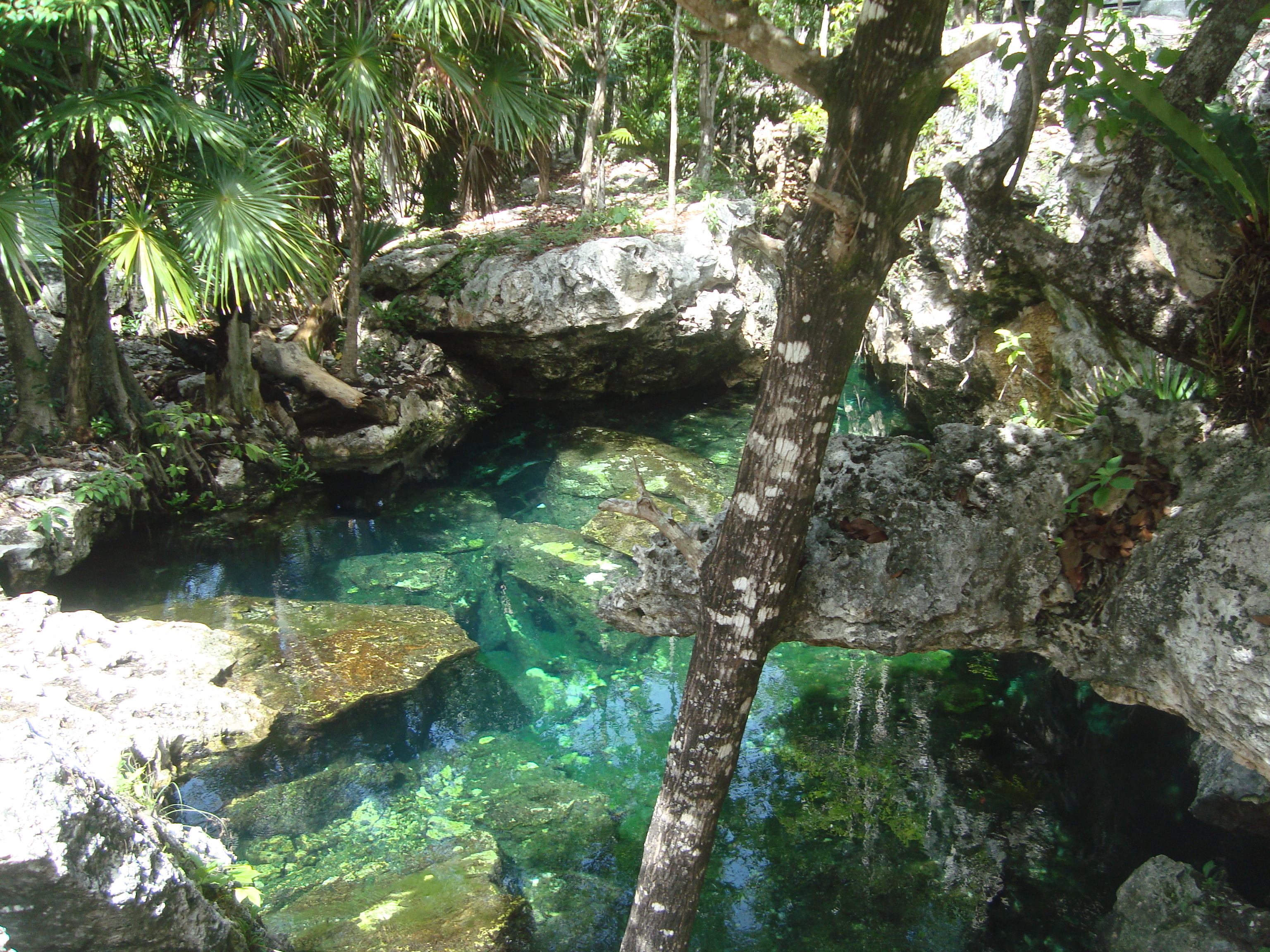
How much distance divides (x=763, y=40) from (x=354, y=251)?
Result: 7979mm

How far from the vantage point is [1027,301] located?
678 cm

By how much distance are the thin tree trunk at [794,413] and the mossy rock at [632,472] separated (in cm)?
499

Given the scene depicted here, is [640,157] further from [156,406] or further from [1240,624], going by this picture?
[1240,624]

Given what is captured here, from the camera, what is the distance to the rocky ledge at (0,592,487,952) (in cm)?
243

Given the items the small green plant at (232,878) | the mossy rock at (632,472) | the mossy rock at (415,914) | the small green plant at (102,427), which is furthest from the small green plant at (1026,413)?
the small green plant at (102,427)

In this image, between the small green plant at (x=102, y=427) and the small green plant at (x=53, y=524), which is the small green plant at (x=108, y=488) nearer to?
the small green plant at (x=53, y=524)

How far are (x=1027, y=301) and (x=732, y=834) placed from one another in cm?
505

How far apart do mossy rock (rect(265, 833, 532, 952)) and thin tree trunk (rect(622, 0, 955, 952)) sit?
968mm

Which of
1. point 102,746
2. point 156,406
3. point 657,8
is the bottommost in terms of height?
point 102,746

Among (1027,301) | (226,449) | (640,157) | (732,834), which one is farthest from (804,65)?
(640,157)

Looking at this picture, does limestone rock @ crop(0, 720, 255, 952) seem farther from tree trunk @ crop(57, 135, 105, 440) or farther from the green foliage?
tree trunk @ crop(57, 135, 105, 440)

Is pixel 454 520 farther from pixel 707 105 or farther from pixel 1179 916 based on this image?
pixel 707 105

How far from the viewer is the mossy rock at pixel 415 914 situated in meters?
3.67

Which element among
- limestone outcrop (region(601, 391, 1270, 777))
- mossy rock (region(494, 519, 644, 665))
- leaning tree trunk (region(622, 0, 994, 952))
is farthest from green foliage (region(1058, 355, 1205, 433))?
mossy rock (region(494, 519, 644, 665))
